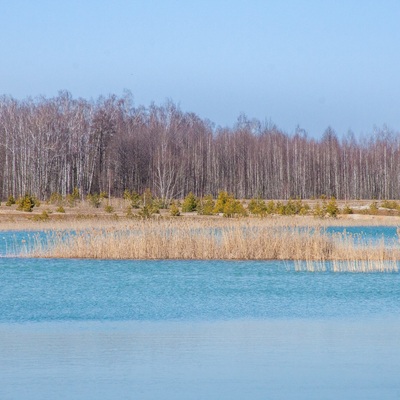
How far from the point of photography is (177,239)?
2344 cm

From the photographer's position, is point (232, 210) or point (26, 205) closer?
point (232, 210)

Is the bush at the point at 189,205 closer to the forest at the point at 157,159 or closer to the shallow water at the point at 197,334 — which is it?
the forest at the point at 157,159

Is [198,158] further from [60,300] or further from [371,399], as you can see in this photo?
[371,399]

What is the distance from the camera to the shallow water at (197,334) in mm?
9094

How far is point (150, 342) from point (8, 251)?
52.2 ft

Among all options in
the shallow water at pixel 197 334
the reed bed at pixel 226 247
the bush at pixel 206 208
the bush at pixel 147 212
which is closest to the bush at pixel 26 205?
the bush at pixel 147 212

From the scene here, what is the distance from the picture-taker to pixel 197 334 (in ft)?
41.0

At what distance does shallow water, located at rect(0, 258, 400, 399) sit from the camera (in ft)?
29.8

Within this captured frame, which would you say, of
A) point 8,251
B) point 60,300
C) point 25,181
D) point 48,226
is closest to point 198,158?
Result: point 25,181

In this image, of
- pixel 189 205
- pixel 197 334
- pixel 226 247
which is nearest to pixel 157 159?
pixel 189 205

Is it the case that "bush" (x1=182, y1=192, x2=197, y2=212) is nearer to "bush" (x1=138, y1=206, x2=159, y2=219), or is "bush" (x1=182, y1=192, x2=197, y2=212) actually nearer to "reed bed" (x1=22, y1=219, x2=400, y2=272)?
"bush" (x1=138, y1=206, x2=159, y2=219)

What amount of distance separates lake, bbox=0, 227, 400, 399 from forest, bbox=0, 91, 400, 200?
41.5 m

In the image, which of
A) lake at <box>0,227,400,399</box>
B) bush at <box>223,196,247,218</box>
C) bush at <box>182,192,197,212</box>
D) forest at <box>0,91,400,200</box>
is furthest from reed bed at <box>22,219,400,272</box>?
forest at <box>0,91,400,200</box>

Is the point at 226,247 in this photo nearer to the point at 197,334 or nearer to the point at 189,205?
the point at 197,334
